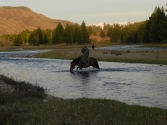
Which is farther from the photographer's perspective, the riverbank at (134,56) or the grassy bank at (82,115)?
the riverbank at (134,56)

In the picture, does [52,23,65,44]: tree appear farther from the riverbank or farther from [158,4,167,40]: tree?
the riverbank

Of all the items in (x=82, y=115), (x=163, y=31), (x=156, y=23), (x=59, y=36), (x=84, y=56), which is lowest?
(x=82, y=115)

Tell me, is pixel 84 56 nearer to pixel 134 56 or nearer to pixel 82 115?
pixel 134 56

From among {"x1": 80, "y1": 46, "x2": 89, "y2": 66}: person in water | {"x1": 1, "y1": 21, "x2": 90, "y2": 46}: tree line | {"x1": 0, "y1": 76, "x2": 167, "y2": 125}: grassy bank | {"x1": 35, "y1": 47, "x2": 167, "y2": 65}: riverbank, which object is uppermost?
{"x1": 1, "y1": 21, "x2": 90, "y2": 46}: tree line

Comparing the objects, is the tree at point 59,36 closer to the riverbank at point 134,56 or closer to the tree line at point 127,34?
the tree line at point 127,34

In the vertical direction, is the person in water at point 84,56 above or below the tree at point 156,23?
below

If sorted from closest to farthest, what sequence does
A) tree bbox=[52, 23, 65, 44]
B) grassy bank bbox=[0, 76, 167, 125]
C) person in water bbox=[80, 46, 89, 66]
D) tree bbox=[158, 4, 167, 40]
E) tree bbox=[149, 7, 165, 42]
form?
grassy bank bbox=[0, 76, 167, 125], person in water bbox=[80, 46, 89, 66], tree bbox=[158, 4, 167, 40], tree bbox=[149, 7, 165, 42], tree bbox=[52, 23, 65, 44]

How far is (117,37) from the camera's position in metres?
199

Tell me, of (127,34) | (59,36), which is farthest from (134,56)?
(127,34)

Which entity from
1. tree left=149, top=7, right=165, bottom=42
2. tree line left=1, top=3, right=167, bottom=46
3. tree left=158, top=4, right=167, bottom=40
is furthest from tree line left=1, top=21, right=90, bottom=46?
tree left=158, top=4, right=167, bottom=40

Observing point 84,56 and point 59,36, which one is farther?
A: point 59,36

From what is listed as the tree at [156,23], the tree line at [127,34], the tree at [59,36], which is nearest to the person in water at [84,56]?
the tree line at [127,34]

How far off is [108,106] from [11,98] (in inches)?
173

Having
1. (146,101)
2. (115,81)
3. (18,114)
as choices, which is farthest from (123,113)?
(115,81)
